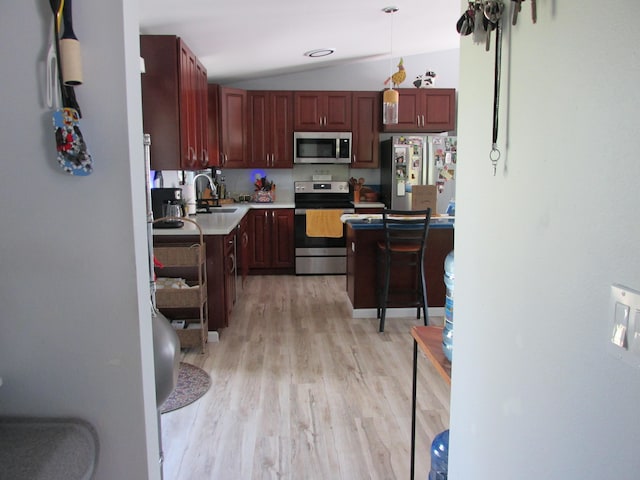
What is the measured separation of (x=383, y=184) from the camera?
255 inches

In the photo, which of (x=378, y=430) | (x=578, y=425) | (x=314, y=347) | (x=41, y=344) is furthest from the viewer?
(x=314, y=347)

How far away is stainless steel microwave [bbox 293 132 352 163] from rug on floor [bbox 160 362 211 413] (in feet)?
11.6

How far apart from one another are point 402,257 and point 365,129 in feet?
8.52

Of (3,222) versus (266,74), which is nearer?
(3,222)

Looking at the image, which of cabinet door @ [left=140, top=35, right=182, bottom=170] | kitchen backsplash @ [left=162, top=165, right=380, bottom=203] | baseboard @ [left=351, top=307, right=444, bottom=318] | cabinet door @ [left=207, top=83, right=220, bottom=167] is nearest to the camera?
cabinet door @ [left=140, top=35, right=182, bottom=170]

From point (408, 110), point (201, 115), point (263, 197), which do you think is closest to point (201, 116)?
point (201, 115)

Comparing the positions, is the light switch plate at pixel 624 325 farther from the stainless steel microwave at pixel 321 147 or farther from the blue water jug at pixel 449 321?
the stainless steel microwave at pixel 321 147

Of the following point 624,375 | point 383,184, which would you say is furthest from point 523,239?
point 383,184

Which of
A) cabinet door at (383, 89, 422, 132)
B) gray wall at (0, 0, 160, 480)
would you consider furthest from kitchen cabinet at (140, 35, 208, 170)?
cabinet door at (383, 89, 422, 132)

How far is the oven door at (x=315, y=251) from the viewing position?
6.11 m

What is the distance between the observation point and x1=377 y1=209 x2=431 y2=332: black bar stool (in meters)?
4.03

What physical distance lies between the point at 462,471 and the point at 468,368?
12.7 inches

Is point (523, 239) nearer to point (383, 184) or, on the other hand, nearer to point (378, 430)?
point (378, 430)

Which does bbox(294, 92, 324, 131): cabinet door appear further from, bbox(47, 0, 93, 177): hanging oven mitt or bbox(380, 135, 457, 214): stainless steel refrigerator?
bbox(47, 0, 93, 177): hanging oven mitt
